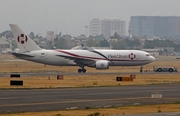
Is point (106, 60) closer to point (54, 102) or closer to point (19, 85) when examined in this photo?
point (19, 85)

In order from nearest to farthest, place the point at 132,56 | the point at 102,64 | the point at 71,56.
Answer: the point at 102,64, the point at 71,56, the point at 132,56

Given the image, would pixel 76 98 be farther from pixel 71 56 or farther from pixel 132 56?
pixel 132 56

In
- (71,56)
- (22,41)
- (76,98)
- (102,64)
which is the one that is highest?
(22,41)

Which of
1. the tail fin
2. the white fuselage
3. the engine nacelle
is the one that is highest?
the tail fin

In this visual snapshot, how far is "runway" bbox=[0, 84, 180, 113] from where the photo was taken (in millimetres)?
47531

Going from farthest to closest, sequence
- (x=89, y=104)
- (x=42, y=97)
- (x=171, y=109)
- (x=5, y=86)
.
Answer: (x=5, y=86) < (x=42, y=97) < (x=89, y=104) < (x=171, y=109)

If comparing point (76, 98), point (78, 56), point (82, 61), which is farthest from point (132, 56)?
point (76, 98)

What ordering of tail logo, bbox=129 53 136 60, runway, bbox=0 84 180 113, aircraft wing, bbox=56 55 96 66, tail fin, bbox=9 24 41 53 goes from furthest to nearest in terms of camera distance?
1. tail logo, bbox=129 53 136 60
2. aircraft wing, bbox=56 55 96 66
3. tail fin, bbox=9 24 41 53
4. runway, bbox=0 84 180 113

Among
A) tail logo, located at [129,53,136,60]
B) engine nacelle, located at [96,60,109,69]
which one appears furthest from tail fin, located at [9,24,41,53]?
tail logo, located at [129,53,136,60]

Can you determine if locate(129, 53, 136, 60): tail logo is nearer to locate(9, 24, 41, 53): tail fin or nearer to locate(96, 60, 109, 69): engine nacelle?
locate(96, 60, 109, 69): engine nacelle

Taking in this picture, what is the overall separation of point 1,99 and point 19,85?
688 inches

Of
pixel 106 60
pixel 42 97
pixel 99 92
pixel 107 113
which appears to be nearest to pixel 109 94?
pixel 99 92

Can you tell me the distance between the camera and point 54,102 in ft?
165

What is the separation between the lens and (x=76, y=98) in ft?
178
